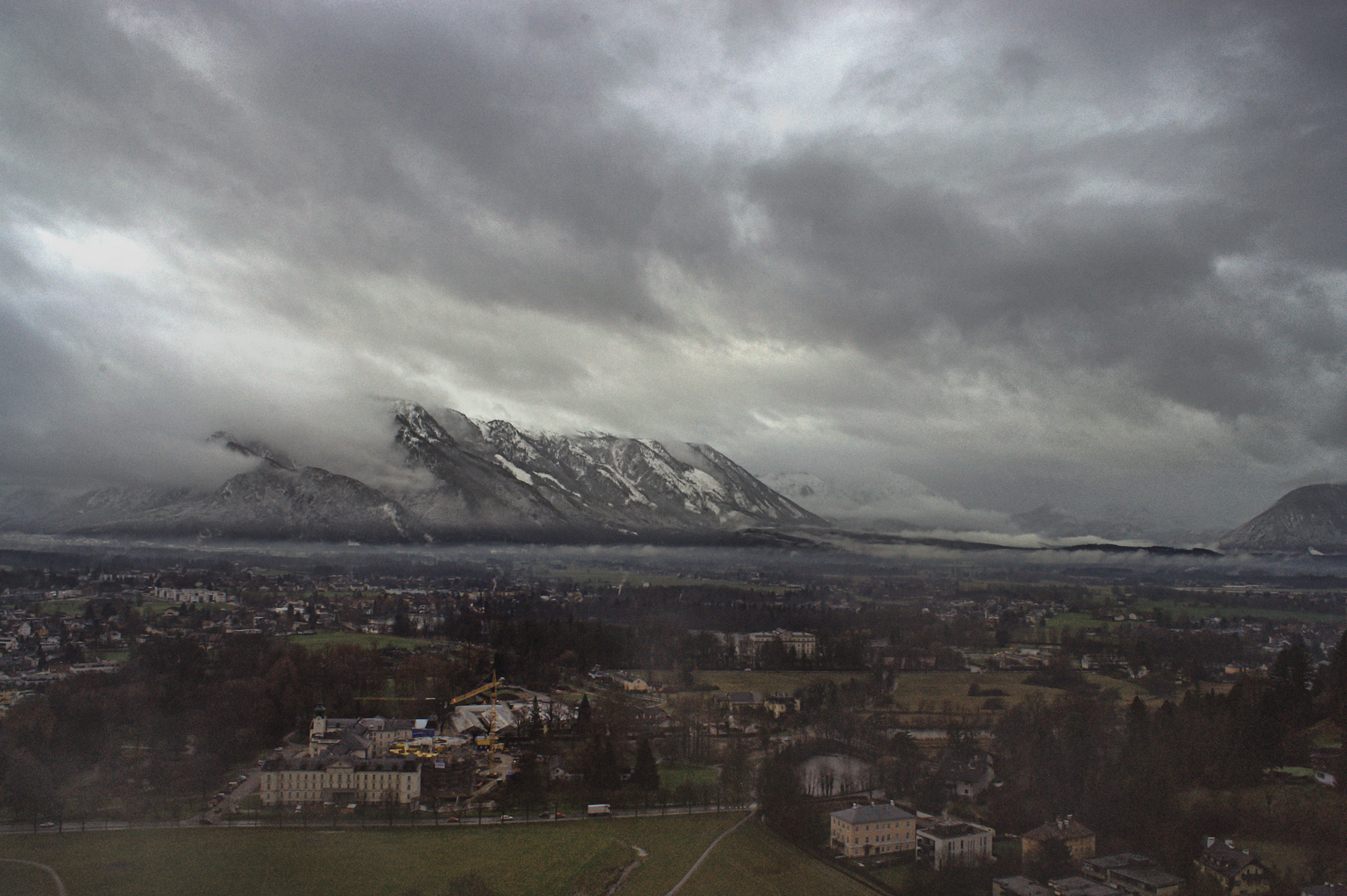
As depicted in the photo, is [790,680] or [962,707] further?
[790,680]

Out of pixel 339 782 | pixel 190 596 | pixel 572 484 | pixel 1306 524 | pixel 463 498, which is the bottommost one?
pixel 339 782

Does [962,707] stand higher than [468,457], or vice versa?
[468,457]

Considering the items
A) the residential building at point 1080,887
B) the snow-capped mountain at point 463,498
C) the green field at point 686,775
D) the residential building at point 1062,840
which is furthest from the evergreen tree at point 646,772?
the snow-capped mountain at point 463,498

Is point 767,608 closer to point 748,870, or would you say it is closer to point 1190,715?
point 1190,715

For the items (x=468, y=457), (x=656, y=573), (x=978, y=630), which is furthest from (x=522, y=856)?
(x=468, y=457)

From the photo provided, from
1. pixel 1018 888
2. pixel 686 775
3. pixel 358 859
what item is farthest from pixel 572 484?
pixel 1018 888

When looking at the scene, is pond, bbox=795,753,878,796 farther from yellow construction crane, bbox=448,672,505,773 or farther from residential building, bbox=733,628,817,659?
residential building, bbox=733,628,817,659

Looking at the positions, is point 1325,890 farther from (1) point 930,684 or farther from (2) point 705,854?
(1) point 930,684
